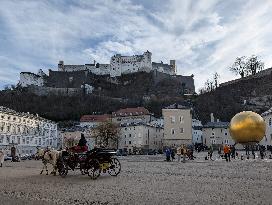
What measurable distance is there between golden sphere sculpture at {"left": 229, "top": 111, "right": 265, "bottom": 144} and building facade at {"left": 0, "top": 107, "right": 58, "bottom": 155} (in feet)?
144

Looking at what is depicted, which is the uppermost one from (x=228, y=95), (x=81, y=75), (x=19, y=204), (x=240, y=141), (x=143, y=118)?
(x=81, y=75)

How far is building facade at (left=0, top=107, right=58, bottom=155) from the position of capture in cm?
7125

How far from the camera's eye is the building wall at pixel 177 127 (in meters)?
75.7

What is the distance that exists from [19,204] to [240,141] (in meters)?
29.9

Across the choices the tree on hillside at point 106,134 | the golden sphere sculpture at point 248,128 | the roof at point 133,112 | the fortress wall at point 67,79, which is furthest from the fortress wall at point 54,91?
the golden sphere sculpture at point 248,128

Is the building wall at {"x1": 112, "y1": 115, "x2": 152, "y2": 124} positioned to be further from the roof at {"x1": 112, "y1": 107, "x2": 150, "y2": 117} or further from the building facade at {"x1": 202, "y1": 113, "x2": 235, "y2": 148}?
the building facade at {"x1": 202, "y1": 113, "x2": 235, "y2": 148}

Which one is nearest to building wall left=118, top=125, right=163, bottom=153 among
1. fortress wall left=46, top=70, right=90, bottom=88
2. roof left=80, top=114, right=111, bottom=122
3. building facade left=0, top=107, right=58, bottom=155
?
building facade left=0, top=107, right=58, bottom=155

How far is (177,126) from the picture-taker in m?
75.7

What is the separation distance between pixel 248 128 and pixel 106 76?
11341cm

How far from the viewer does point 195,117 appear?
364 feet

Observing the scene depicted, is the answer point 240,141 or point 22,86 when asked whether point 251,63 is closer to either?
point 22,86

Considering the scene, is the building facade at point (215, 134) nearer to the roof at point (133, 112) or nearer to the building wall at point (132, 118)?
the building wall at point (132, 118)

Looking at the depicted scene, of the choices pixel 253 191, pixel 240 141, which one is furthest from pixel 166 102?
pixel 253 191

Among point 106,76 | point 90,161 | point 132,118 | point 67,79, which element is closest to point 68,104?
point 67,79
